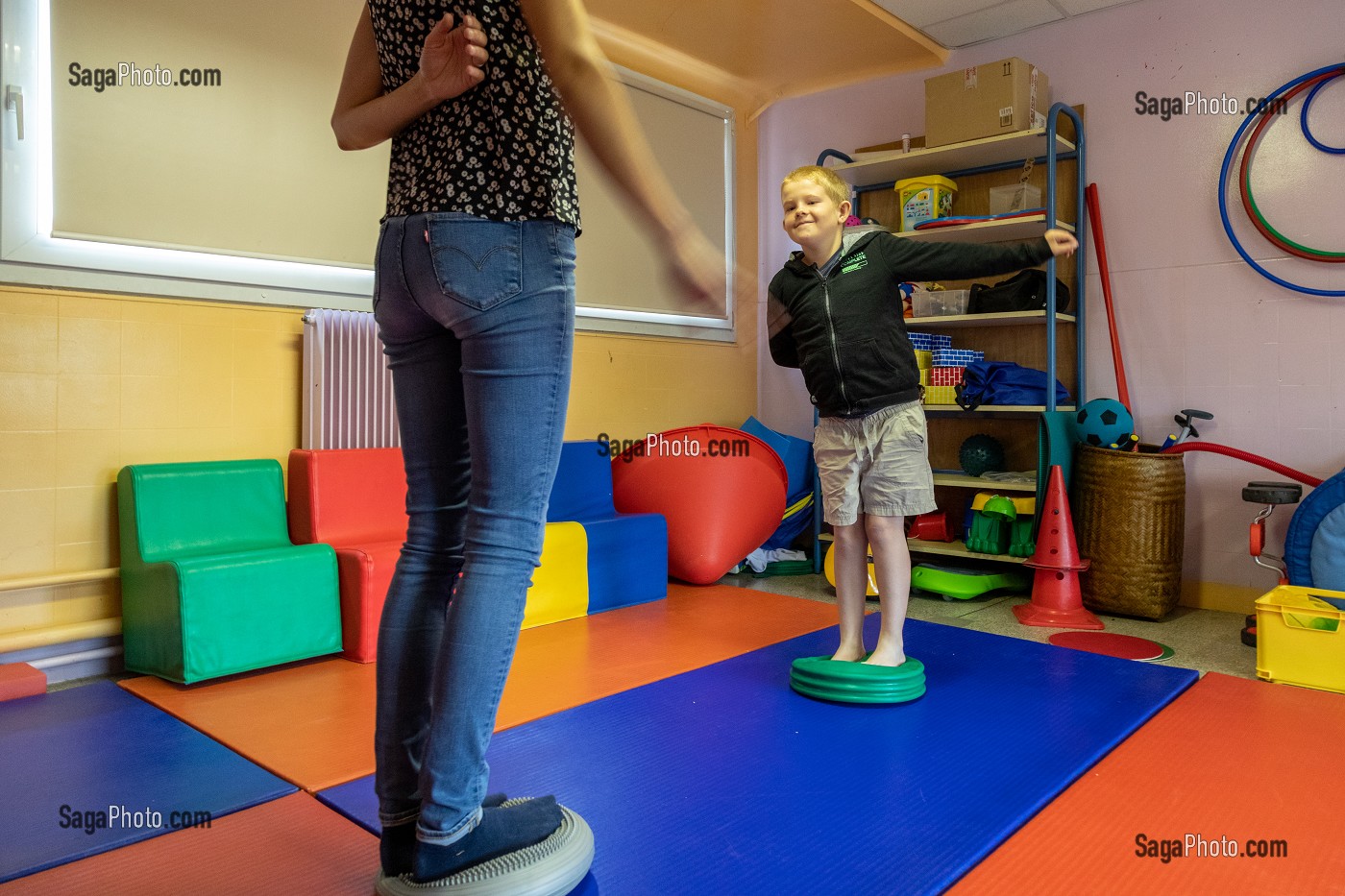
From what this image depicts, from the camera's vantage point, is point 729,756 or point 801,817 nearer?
point 801,817

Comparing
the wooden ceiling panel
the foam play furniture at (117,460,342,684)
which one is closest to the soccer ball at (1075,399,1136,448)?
the wooden ceiling panel

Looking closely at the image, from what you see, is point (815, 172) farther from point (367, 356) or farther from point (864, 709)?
point (367, 356)

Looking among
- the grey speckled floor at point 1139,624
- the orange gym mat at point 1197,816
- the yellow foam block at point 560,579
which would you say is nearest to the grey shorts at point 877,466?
the grey speckled floor at point 1139,624

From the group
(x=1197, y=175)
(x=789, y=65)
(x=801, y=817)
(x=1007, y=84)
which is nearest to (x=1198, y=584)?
(x=1197, y=175)

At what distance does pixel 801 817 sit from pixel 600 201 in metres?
2.97

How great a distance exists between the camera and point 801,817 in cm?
150

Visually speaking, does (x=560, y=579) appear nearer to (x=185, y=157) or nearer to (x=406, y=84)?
(x=185, y=157)

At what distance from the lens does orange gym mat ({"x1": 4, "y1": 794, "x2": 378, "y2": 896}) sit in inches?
51.0

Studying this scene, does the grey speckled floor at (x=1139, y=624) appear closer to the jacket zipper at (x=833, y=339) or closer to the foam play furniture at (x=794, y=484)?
the foam play furniture at (x=794, y=484)

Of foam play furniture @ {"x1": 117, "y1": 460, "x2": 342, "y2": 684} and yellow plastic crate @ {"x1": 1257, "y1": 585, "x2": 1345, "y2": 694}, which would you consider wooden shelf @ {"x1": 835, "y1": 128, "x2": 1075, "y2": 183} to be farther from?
foam play furniture @ {"x1": 117, "y1": 460, "x2": 342, "y2": 684}

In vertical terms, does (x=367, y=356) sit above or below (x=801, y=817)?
above

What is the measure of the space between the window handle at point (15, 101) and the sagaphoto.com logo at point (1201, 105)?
3762 mm

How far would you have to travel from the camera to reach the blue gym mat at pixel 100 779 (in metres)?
1.46

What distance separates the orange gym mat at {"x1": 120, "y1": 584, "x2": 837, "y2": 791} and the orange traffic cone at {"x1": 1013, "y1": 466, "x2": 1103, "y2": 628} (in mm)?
727
